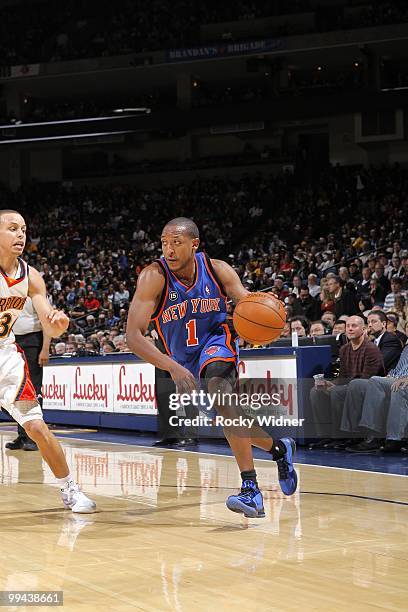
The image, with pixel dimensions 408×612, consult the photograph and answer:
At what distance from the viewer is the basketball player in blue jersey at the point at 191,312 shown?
5.04 meters

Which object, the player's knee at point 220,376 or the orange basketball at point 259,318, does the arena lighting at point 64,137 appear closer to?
the orange basketball at point 259,318

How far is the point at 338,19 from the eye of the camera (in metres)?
26.2

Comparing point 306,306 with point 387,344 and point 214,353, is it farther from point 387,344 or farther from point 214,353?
point 214,353

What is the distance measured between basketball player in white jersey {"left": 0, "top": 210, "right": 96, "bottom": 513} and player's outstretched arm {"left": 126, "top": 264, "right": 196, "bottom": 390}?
50cm

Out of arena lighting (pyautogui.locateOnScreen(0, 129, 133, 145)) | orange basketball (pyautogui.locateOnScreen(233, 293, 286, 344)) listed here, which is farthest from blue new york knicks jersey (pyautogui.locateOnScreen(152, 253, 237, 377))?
arena lighting (pyautogui.locateOnScreen(0, 129, 133, 145))

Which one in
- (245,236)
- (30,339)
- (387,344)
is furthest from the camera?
(245,236)

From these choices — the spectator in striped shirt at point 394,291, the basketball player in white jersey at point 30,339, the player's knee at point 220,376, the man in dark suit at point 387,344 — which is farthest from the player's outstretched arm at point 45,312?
the spectator in striped shirt at point 394,291

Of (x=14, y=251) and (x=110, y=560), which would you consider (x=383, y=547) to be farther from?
(x=14, y=251)

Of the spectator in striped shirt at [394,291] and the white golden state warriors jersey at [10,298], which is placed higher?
the spectator in striped shirt at [394,291]

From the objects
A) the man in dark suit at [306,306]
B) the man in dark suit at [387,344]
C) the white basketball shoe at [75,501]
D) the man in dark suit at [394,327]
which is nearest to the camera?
the white basketball shoe at [75,501]

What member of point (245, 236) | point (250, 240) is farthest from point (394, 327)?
point (245, 236)

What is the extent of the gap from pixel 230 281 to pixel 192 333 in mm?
399

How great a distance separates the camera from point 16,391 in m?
5.14

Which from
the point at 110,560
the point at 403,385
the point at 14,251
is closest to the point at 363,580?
the point at 110,560
